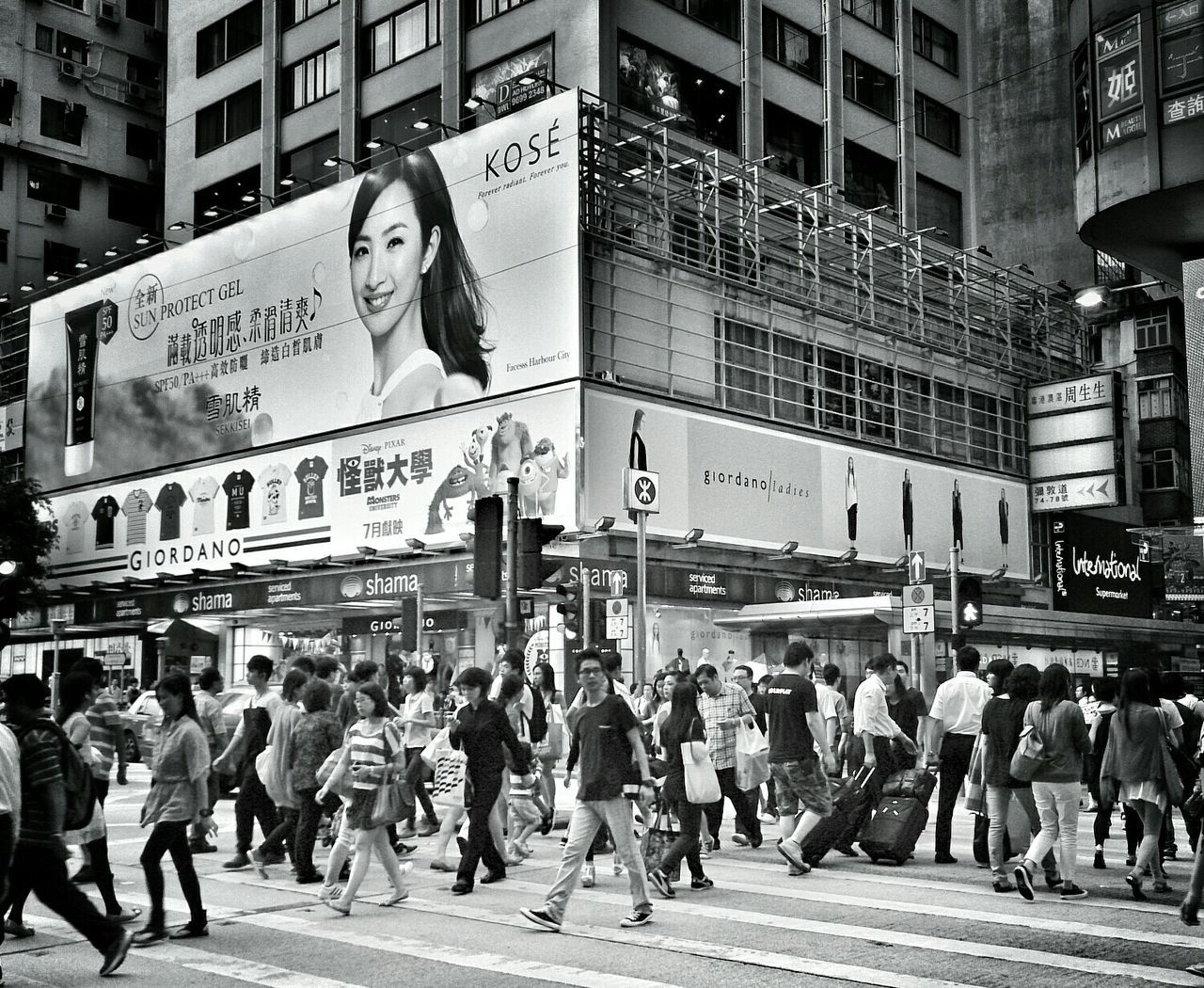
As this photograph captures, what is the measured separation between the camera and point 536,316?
104 feet

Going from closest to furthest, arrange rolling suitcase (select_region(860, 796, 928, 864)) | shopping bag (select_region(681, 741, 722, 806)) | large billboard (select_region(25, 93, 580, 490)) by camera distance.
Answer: shopping bag (select_region(681, 741, 722, 806)) < rolling suitcase (select_region(860, 796, 928, 864)) < large billboard (select_region(25, 93, 580, 490))

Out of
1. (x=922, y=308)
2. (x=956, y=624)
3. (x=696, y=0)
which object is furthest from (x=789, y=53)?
(x=956, y=624)

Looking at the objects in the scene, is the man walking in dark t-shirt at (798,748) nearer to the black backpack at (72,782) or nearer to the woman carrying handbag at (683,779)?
the woman carrying handbag at (683,779)

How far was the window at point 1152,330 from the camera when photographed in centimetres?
5331

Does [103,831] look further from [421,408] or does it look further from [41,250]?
[41,250]

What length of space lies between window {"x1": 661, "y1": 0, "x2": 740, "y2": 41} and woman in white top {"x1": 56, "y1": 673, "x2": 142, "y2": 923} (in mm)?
29973

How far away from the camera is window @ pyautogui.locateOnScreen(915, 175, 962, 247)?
46.5 m

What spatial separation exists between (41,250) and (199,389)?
19943 mm

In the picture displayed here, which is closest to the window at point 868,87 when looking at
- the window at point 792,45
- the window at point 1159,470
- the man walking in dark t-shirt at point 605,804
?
the window at point 792,45

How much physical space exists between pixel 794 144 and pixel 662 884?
33136mm

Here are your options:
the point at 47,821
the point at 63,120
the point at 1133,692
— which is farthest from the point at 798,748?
the point at 63,120

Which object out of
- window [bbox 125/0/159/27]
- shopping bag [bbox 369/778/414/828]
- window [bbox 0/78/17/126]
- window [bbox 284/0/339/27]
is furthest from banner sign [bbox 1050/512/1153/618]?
window [bbox 125/0/159/27]

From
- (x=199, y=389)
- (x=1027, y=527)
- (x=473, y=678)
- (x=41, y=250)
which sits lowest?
(x=473, y=678)

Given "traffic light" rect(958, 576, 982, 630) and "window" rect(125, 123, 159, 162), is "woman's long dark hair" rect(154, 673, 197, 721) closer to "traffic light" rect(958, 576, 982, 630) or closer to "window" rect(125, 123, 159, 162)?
"traffic light" rect(958, 576, 982, 630)
